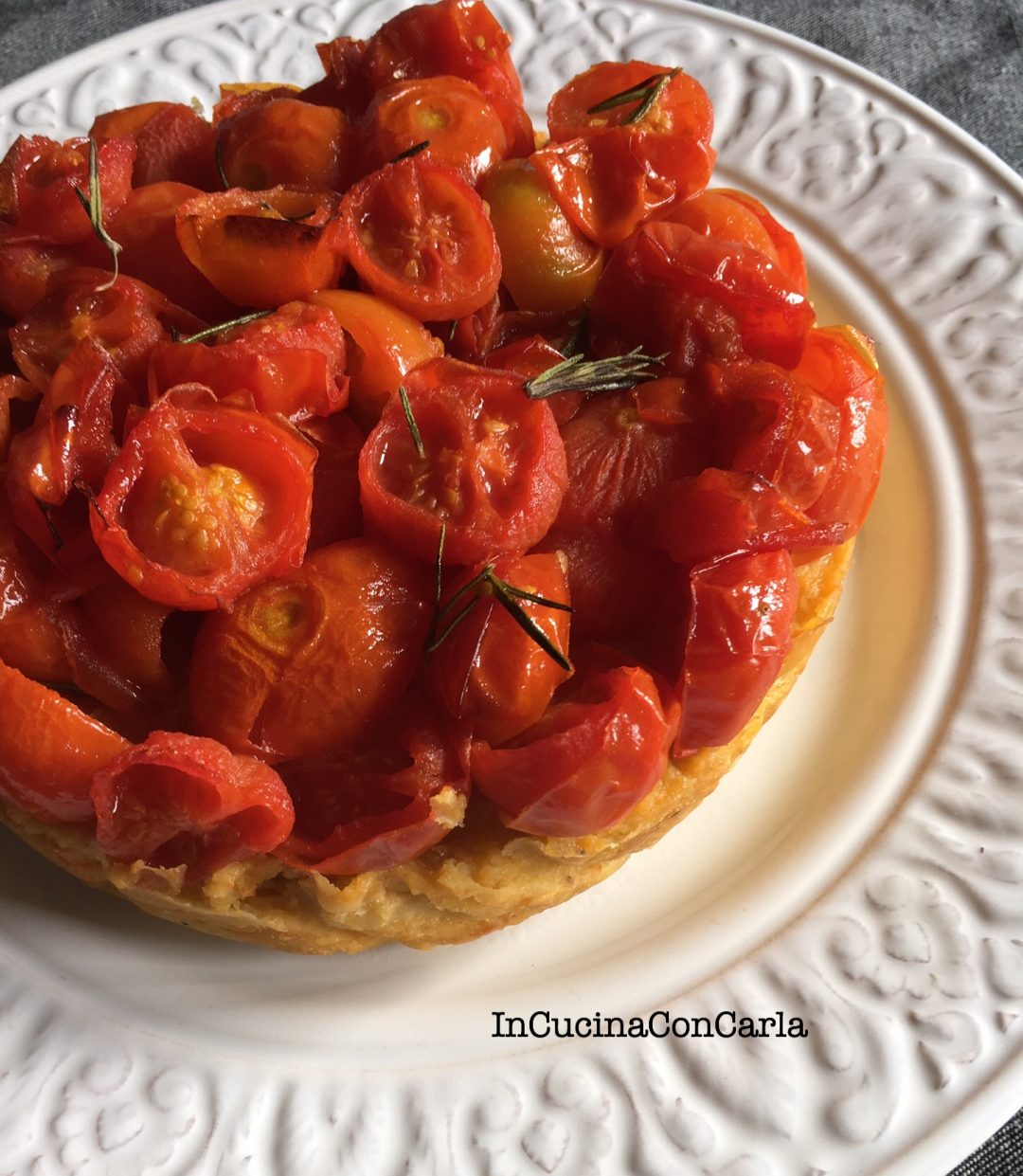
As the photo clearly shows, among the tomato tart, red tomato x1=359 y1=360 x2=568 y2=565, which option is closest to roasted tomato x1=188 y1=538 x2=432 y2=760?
the tomato tart

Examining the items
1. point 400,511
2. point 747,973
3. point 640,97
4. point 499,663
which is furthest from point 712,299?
point 747,973

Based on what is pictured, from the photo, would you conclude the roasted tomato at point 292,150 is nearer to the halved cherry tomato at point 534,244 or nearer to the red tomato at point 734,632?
the halved cherry tomato at point 534,244

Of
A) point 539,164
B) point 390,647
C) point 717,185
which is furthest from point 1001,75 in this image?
point 390,647

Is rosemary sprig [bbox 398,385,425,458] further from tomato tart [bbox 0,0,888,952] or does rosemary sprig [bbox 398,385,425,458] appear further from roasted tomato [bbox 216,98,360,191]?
roasted tomato [bbox 216,98,360,191]

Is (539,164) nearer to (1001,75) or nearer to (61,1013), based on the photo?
(61,1013)

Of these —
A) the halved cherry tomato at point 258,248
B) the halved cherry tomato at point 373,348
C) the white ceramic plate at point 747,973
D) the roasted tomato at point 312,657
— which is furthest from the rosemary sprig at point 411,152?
the white ceramic plate at point 747,973

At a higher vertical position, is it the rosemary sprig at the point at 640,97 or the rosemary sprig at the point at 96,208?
the rosemary sprig at the point at 640,97
